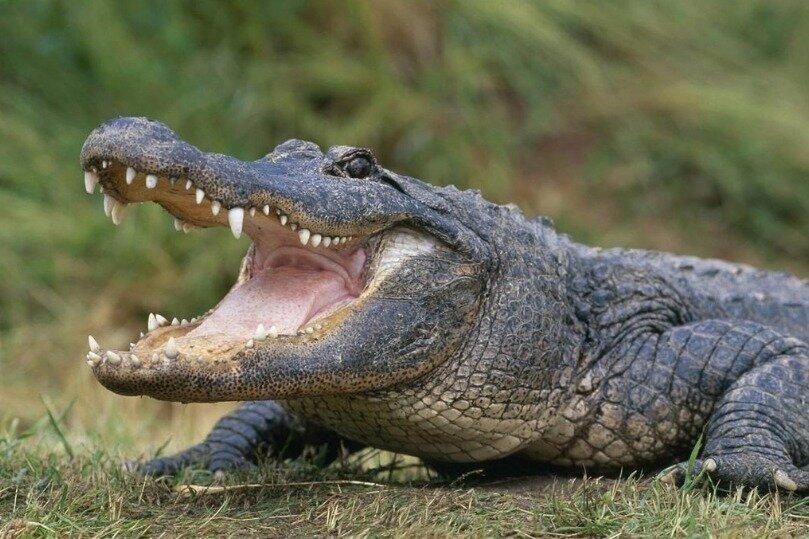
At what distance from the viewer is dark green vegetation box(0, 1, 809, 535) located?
7516mm

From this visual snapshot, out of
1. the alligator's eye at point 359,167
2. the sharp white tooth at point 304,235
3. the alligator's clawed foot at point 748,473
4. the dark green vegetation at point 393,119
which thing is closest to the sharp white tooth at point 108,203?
the sharp white tooth at point 304,235

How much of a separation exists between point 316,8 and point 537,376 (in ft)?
19.8

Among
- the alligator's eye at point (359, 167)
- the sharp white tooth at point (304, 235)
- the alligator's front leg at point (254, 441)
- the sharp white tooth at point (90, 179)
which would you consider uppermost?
the alligator's eye at point (359, 167)

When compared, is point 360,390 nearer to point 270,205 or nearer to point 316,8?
point 270,205

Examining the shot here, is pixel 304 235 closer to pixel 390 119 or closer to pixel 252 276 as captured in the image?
pixel 252 276

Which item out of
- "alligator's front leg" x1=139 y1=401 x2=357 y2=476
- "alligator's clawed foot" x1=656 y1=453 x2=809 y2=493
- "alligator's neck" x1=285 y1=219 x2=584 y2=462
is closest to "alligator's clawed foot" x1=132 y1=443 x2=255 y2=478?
"alligator's front leg" x1=139 y1=401 x2=357 y2=476

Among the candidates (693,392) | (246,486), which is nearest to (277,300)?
(246,486)

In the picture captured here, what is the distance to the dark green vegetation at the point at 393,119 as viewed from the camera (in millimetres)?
7516

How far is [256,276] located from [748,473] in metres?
1.68

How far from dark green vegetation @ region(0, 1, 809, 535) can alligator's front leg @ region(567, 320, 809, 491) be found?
2.87 m

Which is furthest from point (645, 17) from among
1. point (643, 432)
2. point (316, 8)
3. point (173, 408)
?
point (643, 432)

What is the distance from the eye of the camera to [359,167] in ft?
11.5

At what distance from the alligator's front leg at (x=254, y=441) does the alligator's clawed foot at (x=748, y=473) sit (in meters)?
1.37

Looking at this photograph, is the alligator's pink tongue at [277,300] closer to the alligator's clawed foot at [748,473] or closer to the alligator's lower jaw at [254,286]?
the alligator's lower jaw at [254,286]
